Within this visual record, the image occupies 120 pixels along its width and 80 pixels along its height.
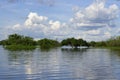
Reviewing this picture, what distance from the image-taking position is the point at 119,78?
3084cm

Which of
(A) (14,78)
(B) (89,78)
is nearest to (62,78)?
(B) (89,78)

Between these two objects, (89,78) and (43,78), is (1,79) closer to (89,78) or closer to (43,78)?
(43,78)

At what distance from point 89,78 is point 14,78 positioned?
728 cm

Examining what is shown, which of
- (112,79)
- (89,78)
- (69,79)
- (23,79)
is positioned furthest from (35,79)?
(112,79)

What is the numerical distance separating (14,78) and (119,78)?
10.2 m

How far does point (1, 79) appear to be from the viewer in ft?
101

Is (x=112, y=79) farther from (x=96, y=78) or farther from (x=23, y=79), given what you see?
(x=23, y=79)

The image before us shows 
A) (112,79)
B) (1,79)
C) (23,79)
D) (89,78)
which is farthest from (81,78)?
(1,79)

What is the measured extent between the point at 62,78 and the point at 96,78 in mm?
3282

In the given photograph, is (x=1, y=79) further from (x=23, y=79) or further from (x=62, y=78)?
(x=62, y=78)

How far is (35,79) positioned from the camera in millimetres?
30047

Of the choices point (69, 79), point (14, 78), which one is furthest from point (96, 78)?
point (14, 78)

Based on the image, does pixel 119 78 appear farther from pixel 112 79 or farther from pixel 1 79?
pixel 1 79

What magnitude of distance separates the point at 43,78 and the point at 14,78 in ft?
9.30
